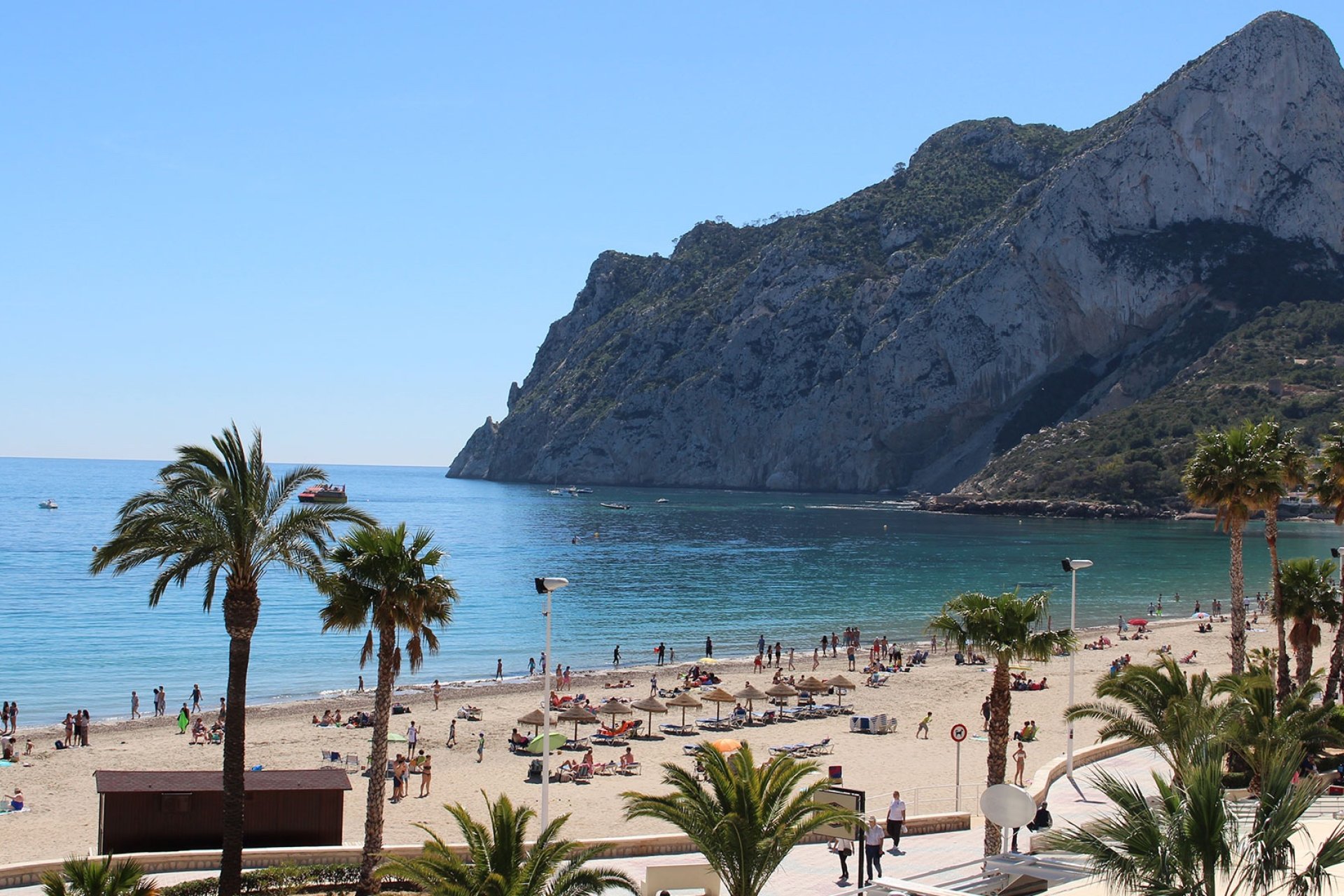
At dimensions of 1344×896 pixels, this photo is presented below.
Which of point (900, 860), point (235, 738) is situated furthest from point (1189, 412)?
point (235, 738)

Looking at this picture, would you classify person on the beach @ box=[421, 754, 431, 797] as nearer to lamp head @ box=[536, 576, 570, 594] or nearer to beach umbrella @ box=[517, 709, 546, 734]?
beach umbrella @ box=[517, 709, 546, 734]

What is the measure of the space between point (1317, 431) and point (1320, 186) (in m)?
41.1

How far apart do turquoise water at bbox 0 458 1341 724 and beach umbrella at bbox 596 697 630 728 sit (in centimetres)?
1375

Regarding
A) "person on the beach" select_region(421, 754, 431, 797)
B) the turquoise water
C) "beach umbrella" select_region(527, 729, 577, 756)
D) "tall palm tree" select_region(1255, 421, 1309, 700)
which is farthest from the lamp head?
the turquoise water

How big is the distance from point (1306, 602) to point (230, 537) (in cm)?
2332

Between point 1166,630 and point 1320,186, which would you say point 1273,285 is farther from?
point 1166,630

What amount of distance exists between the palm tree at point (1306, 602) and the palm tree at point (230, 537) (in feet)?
70.4

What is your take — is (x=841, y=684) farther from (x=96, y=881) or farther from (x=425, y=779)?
(x=96, y=881)

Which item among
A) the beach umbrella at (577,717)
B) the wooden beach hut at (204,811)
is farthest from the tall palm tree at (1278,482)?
the wooden beach hut at (204,811)

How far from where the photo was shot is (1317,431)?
11300 cm

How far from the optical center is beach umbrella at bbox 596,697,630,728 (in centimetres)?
3303

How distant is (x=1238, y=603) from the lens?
2706 cm

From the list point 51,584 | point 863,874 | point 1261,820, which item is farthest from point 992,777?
point 51,584

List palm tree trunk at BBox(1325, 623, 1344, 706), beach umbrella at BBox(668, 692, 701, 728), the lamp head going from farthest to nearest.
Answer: beach umbrella at BBox(668, 692, 701, 728) → palm tree trunk at BBox(1325, 623, 1344, 706) → the lamp head
